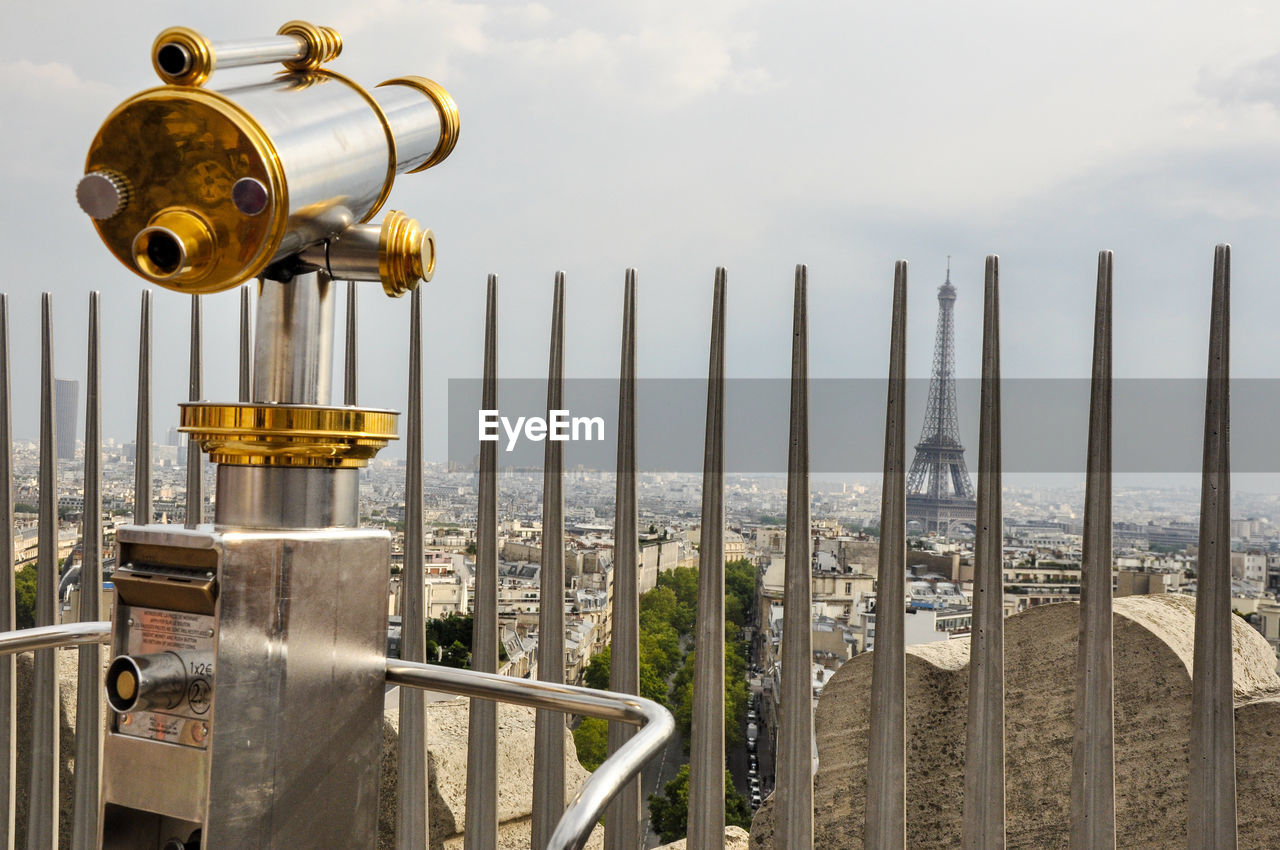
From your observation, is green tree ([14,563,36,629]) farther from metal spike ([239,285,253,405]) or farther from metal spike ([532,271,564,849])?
metal spike ([532,271,564,849])

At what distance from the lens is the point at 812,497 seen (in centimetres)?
176

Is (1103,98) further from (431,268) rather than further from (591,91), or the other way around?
(431,268)

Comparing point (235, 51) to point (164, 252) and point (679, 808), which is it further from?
point (679, 808)

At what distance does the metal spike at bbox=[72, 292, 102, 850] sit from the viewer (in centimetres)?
220

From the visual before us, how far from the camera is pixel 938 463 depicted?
1727 mm

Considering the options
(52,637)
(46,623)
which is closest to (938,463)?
(52,637)

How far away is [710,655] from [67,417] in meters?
1.83

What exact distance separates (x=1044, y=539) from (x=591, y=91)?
61.9 inches

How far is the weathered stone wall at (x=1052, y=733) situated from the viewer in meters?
1.59

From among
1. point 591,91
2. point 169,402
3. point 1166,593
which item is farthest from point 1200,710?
point 169,402

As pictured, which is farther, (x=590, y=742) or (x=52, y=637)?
(x=590, y=742)

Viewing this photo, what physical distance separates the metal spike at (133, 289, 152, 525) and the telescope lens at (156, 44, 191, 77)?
1.94 metres

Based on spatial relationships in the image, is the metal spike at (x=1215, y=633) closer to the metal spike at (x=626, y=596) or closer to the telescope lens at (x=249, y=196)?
the metal spike at (x=626, y=596)

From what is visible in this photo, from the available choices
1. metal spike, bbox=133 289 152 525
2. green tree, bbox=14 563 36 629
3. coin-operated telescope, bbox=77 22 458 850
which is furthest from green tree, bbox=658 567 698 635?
green tree, bbox=14 563 36 629
